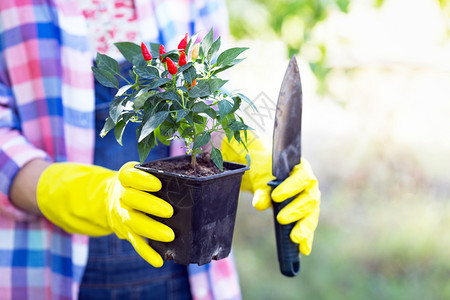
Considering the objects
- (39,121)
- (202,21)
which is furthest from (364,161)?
(39,121)

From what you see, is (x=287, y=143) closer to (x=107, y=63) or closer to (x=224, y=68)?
(x=224, y=68)

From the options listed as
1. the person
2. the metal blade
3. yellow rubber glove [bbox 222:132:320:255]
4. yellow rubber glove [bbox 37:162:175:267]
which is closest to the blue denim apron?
the person

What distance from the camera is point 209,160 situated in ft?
2.81

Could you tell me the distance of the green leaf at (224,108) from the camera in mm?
707

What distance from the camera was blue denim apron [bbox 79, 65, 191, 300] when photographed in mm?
1210

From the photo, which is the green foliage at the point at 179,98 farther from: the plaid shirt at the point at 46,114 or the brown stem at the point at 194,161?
the plaid shirt at the point at 46,114

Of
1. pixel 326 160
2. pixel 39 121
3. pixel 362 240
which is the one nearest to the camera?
pixel 39 121

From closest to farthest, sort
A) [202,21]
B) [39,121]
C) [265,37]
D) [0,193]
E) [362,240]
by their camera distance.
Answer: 1. [0,193]
2. [39,121]
3. [202,21]
4. [265,37]
5. [362,240]

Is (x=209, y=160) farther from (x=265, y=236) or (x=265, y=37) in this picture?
(x=265, y=236)

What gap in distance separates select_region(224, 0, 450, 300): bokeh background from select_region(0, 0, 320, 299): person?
185 centimetres

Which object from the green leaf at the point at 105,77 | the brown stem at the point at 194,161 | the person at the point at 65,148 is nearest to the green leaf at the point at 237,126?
the brown stem at the point at 194,161

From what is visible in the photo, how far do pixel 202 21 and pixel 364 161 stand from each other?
2987mm

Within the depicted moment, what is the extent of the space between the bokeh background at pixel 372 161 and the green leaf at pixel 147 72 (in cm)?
232

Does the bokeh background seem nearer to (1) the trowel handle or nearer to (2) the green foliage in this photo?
(1) the trowel handle
